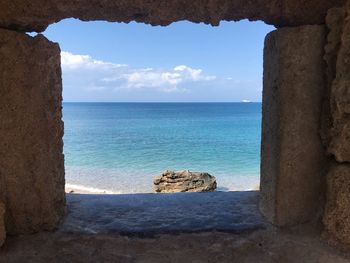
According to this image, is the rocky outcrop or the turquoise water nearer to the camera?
the rocky outcrop

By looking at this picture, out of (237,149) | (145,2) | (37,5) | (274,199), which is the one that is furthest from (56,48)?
(237,149)

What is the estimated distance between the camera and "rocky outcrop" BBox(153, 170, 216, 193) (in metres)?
7.30

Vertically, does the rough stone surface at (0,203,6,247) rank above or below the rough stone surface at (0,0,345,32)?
below

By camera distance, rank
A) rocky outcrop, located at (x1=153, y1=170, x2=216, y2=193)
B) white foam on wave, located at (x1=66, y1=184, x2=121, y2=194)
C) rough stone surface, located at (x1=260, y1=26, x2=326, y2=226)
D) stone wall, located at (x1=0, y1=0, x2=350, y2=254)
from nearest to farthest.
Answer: stone wall, located at (x1=0, y1=0, x2=350, y2=254) < rough stone surface, located at (x1=260, y1=26, x2=326, y2=226) < rocky outcrop, located at (x1=153, y1=170, x2=216, y2=193) < white foam on wave, located at (x1=66, y1=184, x2=121, y2=194)

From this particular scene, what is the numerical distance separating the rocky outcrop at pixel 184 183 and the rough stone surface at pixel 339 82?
16.2 feet

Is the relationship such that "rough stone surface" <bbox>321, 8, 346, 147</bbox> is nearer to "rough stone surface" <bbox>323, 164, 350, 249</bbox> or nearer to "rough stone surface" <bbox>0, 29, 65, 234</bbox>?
"rough stone surface" <bbox>323, 164, 350, 249</bbox>

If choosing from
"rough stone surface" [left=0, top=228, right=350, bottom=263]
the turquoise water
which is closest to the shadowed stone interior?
"rough stone surface" [left=0, top=228, right=350, bottom=263]

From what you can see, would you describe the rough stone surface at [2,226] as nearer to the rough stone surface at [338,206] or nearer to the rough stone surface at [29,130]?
the rough stone surface at [29,130]

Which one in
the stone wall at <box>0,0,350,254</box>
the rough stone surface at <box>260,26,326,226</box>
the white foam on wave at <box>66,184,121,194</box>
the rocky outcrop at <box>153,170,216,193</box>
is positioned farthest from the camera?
the white foam on wave at <box>66,184,121,194</box>

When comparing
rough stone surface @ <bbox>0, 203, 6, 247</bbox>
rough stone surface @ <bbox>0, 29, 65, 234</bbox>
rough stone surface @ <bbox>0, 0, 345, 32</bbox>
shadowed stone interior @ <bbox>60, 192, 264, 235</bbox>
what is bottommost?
shadowed stone interior @ <bbox>60, 192, 264, 235</bbox>

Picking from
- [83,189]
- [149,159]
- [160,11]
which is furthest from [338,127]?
[149,159]

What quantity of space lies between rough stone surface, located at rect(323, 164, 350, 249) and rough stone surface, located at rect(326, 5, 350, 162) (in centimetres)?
10

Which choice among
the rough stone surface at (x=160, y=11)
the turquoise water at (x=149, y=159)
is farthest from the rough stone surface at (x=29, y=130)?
the turquoise water at (x=149, y=159)

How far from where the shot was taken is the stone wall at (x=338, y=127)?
7.50 feet
